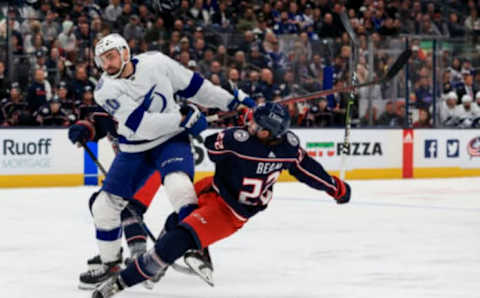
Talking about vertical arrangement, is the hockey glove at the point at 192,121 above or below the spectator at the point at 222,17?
below

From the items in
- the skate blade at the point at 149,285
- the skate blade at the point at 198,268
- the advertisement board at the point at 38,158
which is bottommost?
the advertisement board at the point at 38,158

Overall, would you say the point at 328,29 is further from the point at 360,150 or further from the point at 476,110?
the point at 476,110

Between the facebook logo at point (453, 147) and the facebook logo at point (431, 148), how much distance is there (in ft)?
0.69

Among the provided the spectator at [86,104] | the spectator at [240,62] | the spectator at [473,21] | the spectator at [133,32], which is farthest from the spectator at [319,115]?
the spectator at [473,21]

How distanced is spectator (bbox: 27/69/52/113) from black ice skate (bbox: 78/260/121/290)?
233 inches

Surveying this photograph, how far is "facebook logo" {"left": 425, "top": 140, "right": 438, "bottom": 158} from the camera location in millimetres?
12328

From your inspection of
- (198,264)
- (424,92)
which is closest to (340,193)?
(198,264)

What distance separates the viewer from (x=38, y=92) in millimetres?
10078

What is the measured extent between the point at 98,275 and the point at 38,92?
6.02 m

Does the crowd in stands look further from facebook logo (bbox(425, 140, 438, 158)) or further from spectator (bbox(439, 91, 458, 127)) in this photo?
facebook logo (bbox(425, 140, 438, 158))

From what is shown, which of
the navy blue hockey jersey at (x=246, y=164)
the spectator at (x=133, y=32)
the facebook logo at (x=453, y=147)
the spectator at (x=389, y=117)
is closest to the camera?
the navy blue hockey jersey at (x=246, y=164)

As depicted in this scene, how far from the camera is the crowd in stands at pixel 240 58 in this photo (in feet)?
33.2

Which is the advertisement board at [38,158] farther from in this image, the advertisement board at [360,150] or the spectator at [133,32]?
the advertisement board at [360,150]

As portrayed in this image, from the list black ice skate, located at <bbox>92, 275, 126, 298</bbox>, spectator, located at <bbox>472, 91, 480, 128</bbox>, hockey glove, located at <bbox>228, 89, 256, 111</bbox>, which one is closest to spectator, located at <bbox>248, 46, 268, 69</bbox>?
spectator, located at <bbox>472, 91, 480, 128</bbox>
